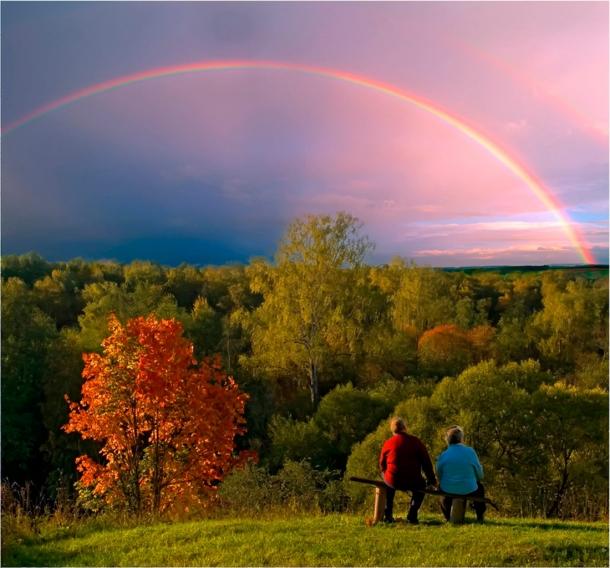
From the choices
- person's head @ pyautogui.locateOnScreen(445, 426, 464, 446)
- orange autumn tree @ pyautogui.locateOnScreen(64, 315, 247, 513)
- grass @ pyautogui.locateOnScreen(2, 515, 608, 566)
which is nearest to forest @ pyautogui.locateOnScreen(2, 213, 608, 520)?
orange autumn tree @ pyautogui.locateOnScreen(64, 315, 247, 513)

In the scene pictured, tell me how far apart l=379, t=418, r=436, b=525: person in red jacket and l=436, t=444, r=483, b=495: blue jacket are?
179mm

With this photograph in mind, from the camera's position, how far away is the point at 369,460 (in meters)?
26.2

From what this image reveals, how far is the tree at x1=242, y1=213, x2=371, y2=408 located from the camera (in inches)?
1674

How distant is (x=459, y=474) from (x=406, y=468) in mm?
809

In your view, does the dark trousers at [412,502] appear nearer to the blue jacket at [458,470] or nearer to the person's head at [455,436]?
the blue jacket at [458,470]

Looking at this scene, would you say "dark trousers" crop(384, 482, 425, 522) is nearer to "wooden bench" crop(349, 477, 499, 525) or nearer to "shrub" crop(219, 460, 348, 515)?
"wooden bench" crop(349, 477, 499, 525)

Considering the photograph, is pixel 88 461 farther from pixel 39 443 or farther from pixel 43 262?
Answer: pixel 43 262

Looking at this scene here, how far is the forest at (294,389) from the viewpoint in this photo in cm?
2127

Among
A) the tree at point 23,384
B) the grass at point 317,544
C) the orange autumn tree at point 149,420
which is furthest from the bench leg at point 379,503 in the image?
the tree at point 23,384

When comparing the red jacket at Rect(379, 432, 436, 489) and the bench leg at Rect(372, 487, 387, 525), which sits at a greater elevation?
the red jacket at Rect(379, 432, 436, 489)

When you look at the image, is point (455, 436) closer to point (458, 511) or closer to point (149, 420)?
point (458, 511)

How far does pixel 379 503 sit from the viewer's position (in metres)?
9.31

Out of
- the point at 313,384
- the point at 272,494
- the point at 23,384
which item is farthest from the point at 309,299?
the point at 272,494

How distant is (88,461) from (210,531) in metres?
14.7
